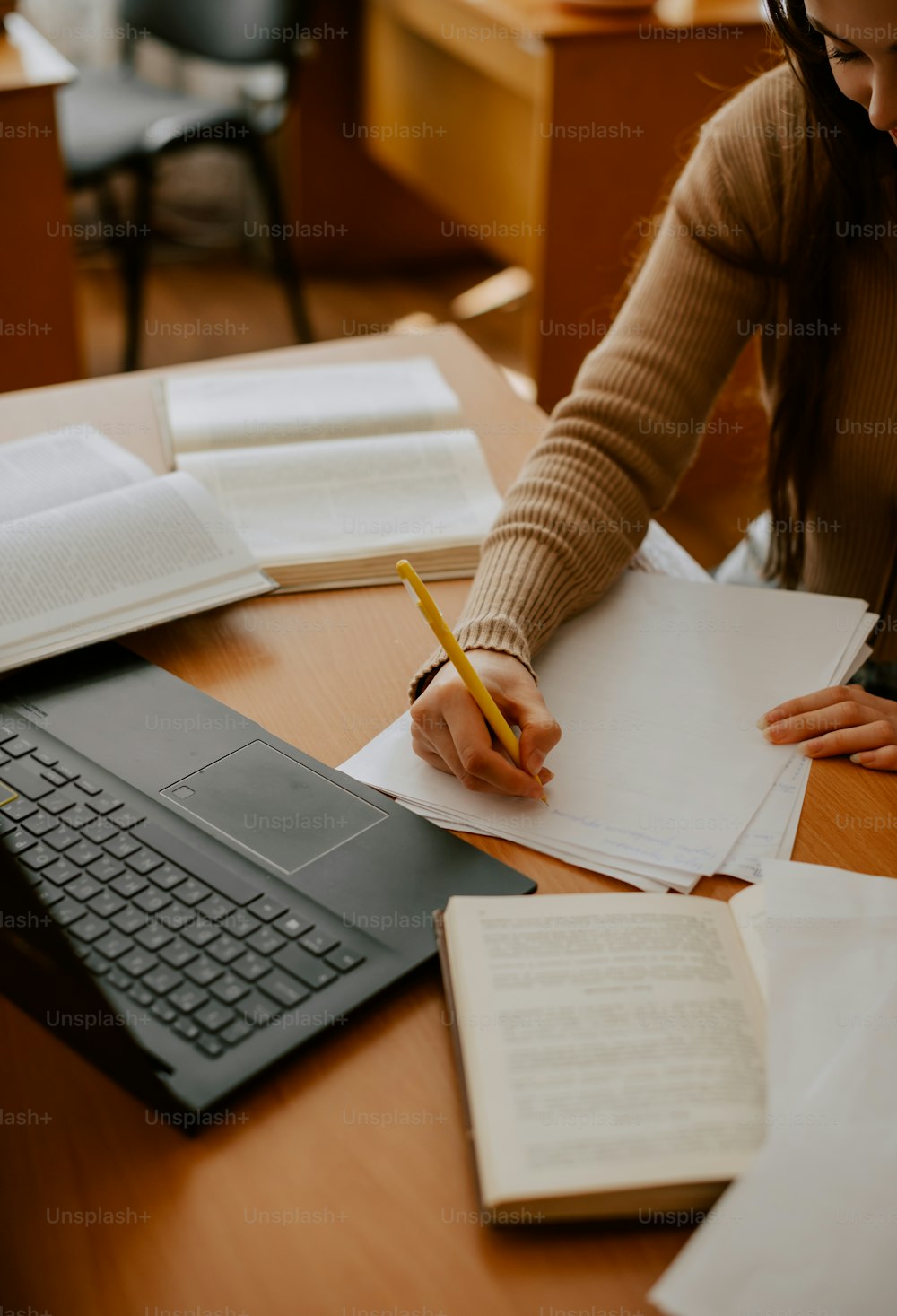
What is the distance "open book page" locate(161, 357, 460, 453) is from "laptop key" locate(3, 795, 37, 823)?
48cm

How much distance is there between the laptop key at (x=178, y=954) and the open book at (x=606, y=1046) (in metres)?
0.13

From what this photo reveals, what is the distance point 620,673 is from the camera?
2.94ft

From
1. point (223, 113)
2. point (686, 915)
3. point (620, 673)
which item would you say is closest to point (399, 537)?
point (620, 673)

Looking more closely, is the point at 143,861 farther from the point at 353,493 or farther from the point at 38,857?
the point at 353,493

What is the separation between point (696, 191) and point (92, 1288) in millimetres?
951

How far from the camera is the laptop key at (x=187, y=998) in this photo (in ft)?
1.99

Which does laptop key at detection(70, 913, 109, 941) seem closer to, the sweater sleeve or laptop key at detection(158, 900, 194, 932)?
laptop key at detection(158, 900, 194, 932)

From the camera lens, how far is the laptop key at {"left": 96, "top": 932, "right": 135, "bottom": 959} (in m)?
0.64

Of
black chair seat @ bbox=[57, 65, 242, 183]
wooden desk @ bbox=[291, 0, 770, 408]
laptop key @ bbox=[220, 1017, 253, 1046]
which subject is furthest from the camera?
→ black chair seat @ bbox=[57, 65, 242, 183]

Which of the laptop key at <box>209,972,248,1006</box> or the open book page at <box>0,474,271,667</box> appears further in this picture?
the open book page at <box>0,474,271,667</box>

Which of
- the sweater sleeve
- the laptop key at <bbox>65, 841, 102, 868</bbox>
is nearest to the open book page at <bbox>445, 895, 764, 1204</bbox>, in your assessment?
the laptop key at <bbox>65, 841, 102, 868</bbox>

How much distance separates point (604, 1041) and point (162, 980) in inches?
8.5

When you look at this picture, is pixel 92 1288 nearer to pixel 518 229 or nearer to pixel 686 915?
pixel 686 915

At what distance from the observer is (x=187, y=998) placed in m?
0.61
